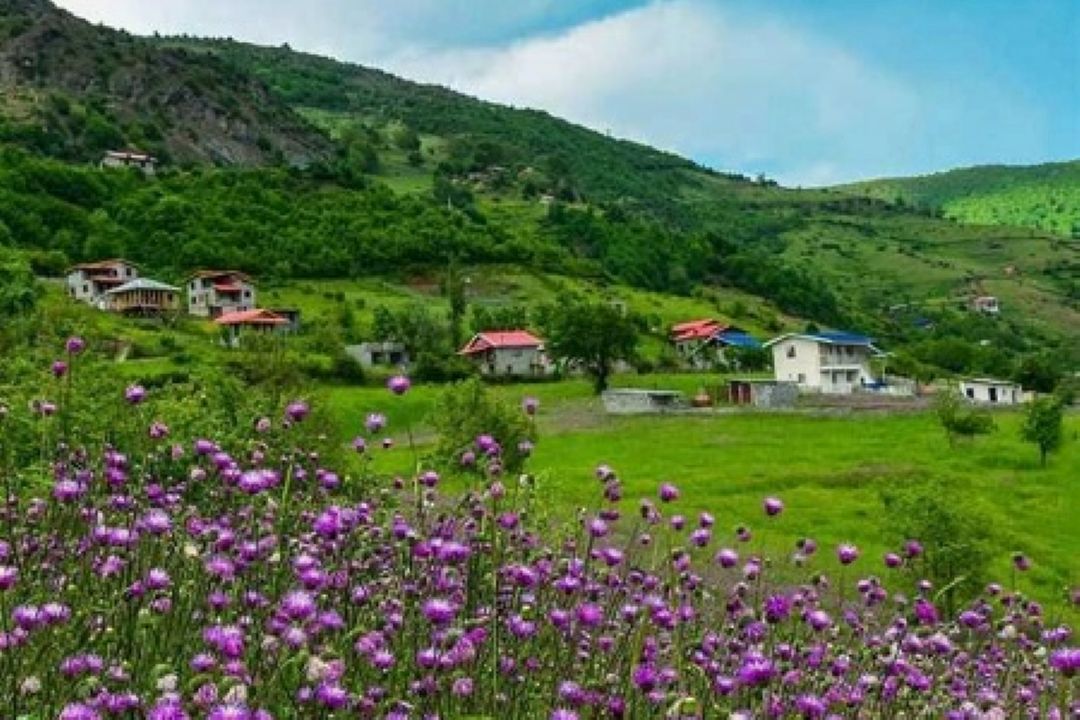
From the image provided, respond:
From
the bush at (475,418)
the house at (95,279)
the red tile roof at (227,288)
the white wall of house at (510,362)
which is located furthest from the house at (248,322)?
the bush at (475,418)

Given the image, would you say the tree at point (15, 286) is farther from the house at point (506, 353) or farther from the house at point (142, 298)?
the house at point (506, 353)

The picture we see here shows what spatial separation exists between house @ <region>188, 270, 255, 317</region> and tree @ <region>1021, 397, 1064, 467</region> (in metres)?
69.0

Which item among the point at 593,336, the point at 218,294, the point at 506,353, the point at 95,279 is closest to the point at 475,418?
the point at 593,336

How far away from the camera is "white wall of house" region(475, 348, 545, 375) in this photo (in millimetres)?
97125

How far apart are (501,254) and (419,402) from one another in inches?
2870

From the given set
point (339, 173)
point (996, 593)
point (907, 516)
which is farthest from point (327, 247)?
point (996, 593)

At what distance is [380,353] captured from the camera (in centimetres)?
9269

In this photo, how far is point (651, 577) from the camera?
6.86 metres

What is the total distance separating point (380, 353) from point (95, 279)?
97.9 feet

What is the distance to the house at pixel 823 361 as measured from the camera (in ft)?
321

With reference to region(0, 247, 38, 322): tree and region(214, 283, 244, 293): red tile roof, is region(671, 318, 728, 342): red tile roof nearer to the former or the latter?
region(214, 283, 244, 293): red tile roof

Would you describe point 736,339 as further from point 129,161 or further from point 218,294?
point 129,161

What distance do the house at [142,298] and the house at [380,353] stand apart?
67.7 feet

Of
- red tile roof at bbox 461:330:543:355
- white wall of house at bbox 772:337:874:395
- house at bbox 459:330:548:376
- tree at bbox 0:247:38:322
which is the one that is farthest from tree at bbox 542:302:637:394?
tree at bbox 0:247:38:322
